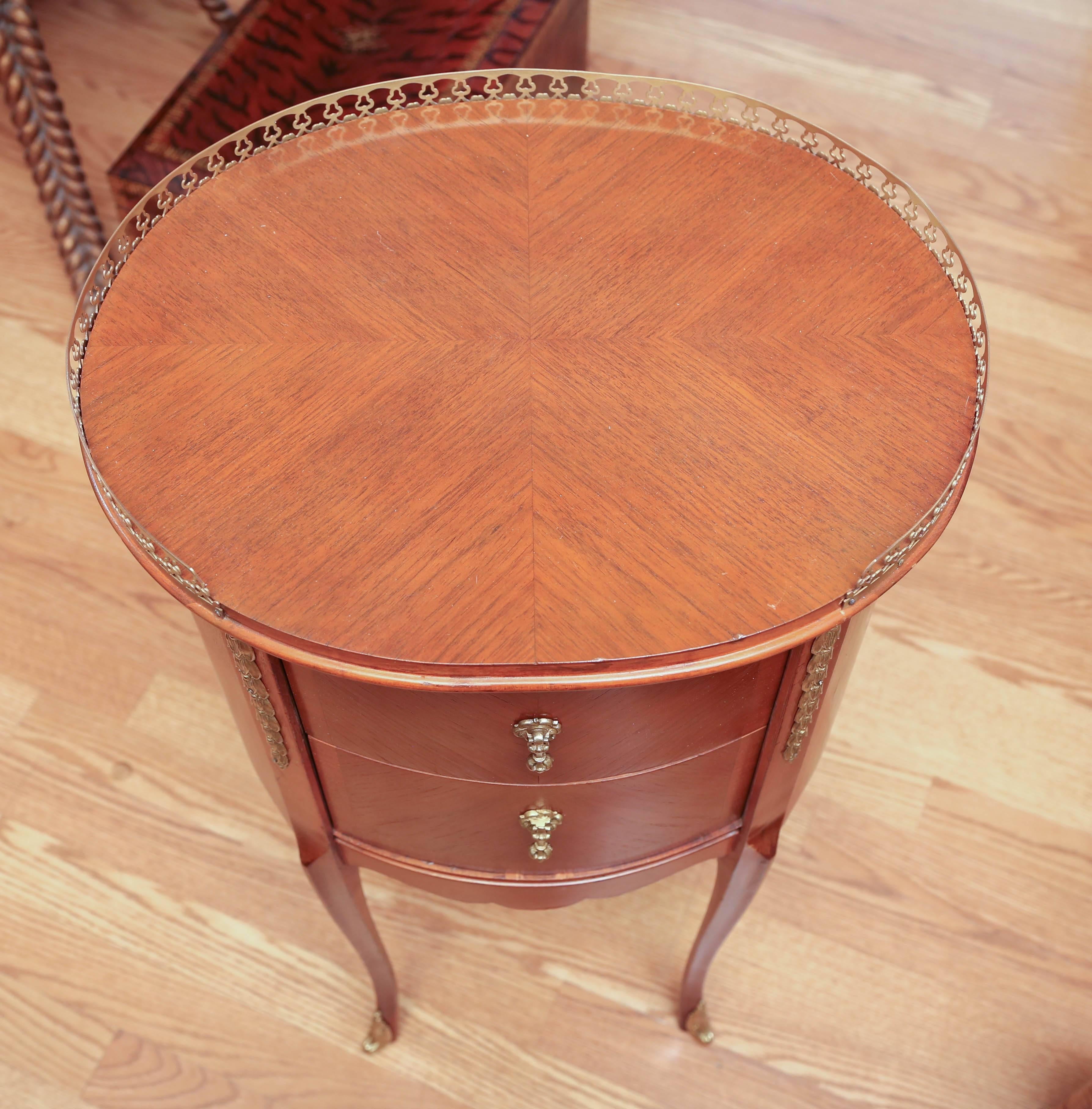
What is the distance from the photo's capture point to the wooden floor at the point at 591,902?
1.03 meters

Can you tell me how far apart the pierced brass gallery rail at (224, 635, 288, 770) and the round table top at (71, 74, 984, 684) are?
0.04m

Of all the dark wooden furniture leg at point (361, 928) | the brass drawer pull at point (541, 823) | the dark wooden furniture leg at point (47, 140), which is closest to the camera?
Result: the brass drawer pull at point (541, 823)

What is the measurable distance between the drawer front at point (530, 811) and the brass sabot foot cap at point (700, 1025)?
309 mm

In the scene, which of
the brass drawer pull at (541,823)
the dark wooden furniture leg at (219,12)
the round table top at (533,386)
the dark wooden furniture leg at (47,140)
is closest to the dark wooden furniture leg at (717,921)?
the brass drawer pull at (541,823)

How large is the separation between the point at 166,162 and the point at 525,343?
2.67 ft

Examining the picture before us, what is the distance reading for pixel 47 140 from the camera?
1442 millimetres

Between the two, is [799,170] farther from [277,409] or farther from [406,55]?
[406,55]

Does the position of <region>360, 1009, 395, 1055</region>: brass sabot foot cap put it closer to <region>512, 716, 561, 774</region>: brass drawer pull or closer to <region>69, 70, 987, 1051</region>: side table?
<region>69, 70, 987, 1051</region>: side table

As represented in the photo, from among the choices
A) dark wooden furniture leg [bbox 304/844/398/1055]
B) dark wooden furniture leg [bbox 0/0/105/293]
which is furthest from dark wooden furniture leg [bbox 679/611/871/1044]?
dark wooden furniture leg [bbox 0/0/105/293]

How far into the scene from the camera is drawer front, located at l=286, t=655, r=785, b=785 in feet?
2.06

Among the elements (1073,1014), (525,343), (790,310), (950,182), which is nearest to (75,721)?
(525,343)

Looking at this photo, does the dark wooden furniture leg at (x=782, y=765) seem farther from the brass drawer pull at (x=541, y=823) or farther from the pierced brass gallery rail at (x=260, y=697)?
the pierced brass gallery rail at (x=260, y=697)

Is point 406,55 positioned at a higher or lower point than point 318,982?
higher

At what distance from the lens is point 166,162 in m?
1.35
